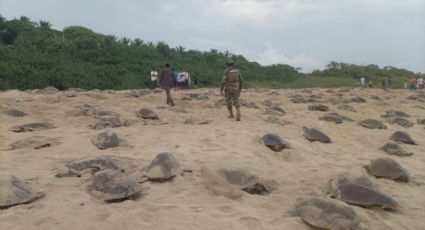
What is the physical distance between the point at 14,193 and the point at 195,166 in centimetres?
203

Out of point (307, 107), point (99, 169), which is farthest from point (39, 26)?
point (99, 169)

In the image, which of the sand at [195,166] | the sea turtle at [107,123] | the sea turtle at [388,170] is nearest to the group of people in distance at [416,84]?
the sand at [195,166]

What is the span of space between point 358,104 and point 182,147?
987 cm

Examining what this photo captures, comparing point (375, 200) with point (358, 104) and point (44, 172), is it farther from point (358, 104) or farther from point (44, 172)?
point (358, 104)

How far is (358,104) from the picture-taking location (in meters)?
14.5

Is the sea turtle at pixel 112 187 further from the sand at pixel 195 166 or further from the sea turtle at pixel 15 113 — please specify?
the sea turtle at pixel 15 113

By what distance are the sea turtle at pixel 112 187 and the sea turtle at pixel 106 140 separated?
5.57ft

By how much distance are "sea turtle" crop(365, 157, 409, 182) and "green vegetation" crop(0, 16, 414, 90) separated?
1378 centimetres

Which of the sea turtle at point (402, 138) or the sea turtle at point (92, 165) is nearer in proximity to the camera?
the sea turtle at point (92, 165)

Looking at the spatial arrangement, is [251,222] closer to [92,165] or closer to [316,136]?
[92,165]

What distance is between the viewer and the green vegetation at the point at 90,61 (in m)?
17.9

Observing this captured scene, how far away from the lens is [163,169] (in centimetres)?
468

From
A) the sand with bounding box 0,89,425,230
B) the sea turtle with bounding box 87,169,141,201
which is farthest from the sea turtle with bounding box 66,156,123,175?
the sea turtle with bounding box 87,169,141,201

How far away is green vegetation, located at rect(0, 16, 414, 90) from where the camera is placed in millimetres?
17859
